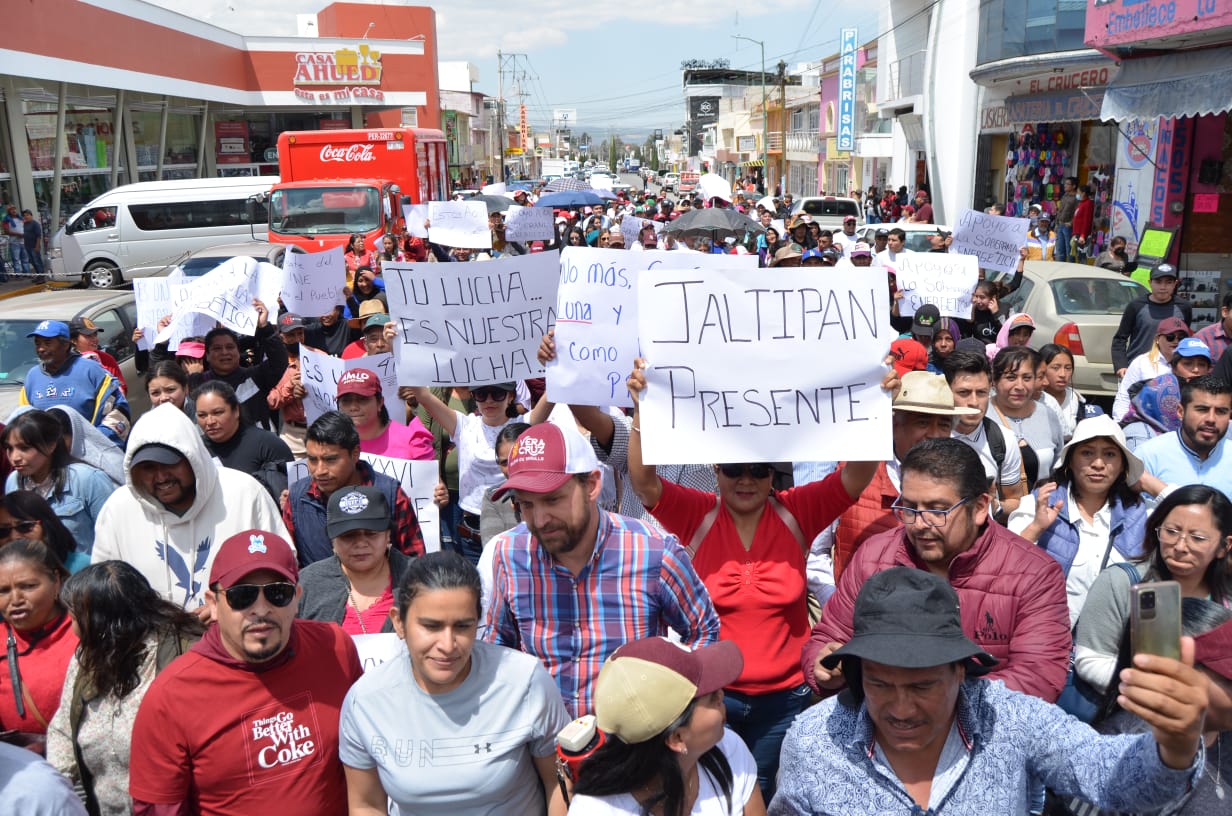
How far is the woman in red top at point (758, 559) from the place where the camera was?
3471mm

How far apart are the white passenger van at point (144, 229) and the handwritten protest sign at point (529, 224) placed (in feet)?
26.2

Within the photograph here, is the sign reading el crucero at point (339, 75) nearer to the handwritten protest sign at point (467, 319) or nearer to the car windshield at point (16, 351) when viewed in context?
the car windshield at point (16, 351)

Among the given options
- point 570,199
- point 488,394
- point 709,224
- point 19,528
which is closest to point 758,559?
point 488,394

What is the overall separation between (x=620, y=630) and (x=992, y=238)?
852cm

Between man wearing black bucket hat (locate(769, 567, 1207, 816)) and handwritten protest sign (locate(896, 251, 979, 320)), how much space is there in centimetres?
728

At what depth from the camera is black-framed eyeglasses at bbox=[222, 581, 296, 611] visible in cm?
290

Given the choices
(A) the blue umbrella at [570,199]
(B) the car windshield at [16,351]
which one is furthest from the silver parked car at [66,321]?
(A) the blue umbrella at [570,199]

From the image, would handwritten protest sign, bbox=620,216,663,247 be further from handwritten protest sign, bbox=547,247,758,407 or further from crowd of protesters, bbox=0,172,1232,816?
crowd of protesters, bbox=0,172,1232,816

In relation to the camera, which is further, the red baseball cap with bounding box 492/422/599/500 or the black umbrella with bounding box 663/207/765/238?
the black umbrella with bounding box 663/207/765/238

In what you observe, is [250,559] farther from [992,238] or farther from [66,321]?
[992,238]

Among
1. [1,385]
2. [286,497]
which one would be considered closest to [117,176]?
[1,385]

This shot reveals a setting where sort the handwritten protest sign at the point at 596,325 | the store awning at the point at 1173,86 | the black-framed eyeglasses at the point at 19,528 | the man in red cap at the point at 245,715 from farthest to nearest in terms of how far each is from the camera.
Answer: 1. the store awning at the point at 1173,86
2. the handwritten protest sign at the point at 596,325
3. the black-framed eyeglasses at the point at 19,528
4. the man in red cap at the point at 245,715

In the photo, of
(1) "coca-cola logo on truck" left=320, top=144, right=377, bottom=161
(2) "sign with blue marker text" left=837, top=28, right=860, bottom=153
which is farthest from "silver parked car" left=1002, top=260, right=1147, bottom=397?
(2) "sign with blue marker text" left=837, top=28, right=860, bottom=153

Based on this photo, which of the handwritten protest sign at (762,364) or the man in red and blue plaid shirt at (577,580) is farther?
the handwritten protest sign at (762,364)
